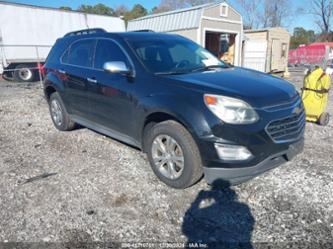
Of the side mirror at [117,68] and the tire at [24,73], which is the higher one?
the side mirror at [117,68]

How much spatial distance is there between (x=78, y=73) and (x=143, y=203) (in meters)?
2.64

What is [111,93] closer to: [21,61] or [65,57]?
[65,57]

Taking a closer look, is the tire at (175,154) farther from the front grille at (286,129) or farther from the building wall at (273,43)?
the building wall at (273,43)

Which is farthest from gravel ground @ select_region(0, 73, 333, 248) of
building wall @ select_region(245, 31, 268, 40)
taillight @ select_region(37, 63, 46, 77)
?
building wall @ select_region(245, 31, 268, 40)

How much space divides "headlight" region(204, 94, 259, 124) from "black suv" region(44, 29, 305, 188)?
0.03 ft

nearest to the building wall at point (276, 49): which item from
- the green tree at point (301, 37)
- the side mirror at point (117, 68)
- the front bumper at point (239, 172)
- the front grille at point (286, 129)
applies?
the front grille at point (286, 129)

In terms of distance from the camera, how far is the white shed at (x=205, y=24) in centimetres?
1441

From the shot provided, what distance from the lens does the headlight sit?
2820 millimetres

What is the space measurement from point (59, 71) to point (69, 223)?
327 cm

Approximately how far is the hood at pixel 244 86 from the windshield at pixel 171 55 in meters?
0.34

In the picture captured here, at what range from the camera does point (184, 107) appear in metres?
3.02

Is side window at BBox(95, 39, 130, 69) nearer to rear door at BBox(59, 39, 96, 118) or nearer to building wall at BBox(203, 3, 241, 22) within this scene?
rear door at BBox(59, 39, 96, 118)

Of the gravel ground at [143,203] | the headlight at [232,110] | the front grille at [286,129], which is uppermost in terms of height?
the headlight at [232,110]

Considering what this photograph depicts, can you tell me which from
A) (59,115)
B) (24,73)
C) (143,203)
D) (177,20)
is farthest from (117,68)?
(24,73)
